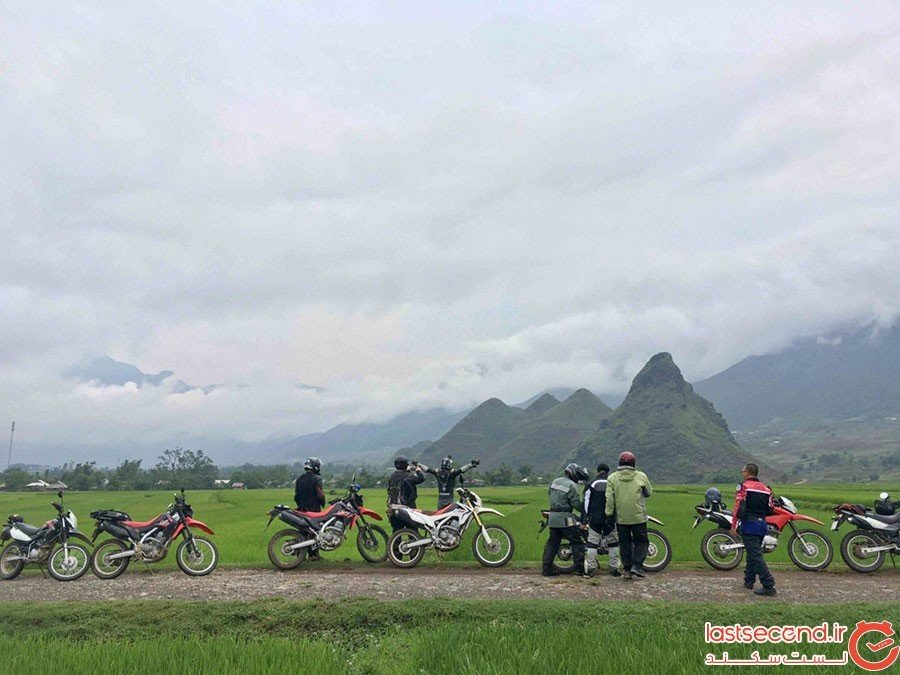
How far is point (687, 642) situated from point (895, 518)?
6.99 meters

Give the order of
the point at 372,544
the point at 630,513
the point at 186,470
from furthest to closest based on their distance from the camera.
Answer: the point at 186,470 < the point at 372,544 < the point at 630,513

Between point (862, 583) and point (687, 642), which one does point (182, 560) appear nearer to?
point (687, 642)

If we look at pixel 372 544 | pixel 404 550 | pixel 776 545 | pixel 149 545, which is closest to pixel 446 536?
pixel 404 550

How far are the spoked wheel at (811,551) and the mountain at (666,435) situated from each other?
221 feet

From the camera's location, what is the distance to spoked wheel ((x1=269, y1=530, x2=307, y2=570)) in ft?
32.4

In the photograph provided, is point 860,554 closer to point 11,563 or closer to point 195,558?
point 195,558

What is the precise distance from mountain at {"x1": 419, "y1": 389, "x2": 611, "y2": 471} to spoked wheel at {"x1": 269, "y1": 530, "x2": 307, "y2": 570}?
104 metres

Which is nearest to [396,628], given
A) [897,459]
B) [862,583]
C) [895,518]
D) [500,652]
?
[500,652]

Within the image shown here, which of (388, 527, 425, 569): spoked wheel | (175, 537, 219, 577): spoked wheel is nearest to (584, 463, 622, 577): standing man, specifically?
(388, 527, 425, 569): spoked wheel

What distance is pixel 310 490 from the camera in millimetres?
10859

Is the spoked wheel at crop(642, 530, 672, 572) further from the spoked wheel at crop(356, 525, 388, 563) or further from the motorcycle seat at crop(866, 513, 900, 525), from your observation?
the spoked wheel at crop(356, 525, 388, 563)

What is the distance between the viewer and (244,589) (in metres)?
8.36

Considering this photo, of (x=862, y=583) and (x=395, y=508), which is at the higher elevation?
(x=395, y=508)

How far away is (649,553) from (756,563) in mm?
1914
